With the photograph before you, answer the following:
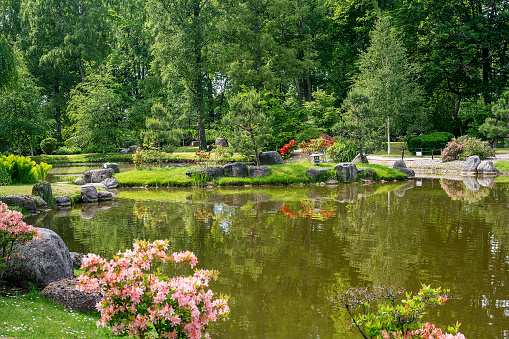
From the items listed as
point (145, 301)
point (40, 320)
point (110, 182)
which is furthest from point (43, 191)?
point (145, 301)

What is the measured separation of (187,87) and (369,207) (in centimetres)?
1864

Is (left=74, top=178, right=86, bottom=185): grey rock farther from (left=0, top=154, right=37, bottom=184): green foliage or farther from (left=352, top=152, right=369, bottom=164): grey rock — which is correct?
(left=352, top=152, right=369, bottom=164): grey rock

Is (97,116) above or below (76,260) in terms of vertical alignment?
above

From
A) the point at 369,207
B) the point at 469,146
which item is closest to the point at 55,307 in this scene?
the point at 369,207

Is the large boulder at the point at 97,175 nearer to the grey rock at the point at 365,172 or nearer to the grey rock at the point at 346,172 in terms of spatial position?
the grey rock at the point at 346,172

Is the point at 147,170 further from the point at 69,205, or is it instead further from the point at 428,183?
the point at 428,183

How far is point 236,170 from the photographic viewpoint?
60.8 feet

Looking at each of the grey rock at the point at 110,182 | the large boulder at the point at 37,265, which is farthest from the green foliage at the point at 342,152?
the large boulder at the point at 37,265

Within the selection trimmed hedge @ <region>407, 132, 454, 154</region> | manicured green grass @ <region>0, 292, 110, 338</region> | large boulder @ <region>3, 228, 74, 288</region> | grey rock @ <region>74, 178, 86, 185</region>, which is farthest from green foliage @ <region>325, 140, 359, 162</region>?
manicured green grass @ <region>0, 292, 110, 338</region>

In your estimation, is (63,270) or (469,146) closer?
(63,270)

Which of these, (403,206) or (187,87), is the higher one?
(187,87)

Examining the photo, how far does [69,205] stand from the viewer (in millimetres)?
14102

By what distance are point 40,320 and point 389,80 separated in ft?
95.7

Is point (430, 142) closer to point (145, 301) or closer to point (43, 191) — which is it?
point (43, 191)
